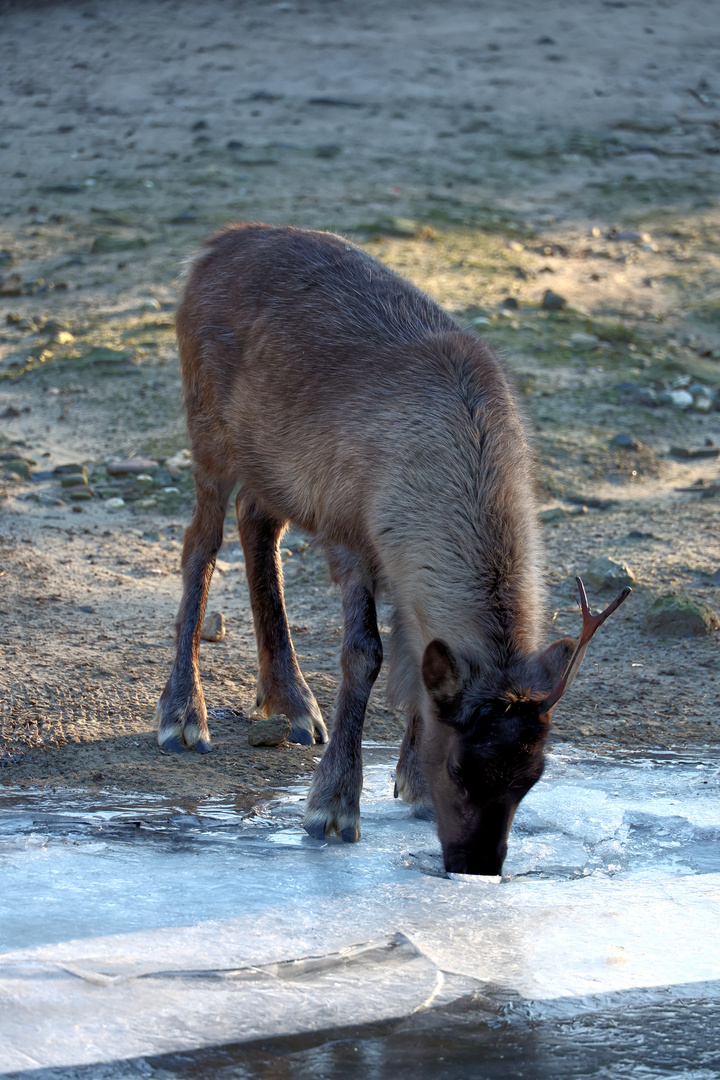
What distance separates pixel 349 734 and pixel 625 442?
16.1 ft

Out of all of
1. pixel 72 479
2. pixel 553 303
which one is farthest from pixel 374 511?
pixel 553 303

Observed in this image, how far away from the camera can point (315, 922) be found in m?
3.95

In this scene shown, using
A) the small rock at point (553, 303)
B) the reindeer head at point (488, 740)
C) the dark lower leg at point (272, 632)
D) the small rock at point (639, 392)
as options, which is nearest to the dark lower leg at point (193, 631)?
the dark lower leg at point (272, 632)

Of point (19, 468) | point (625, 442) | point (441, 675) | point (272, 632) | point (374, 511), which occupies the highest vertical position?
point (374, 511)

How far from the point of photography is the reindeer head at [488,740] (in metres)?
4.05

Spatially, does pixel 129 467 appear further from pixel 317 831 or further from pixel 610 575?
pixel 317 831

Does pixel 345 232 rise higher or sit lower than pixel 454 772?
higher

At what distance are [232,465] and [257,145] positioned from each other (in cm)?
998

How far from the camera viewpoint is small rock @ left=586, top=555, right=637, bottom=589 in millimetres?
7031

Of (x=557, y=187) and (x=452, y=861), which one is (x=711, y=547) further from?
(x=557, y=187)

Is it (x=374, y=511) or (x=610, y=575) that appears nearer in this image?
(x=374, y=511)

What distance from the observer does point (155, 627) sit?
658 centimetres

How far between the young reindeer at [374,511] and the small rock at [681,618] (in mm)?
2005

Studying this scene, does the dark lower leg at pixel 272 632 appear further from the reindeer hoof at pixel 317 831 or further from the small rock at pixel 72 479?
the small rock at pixel 72 479
